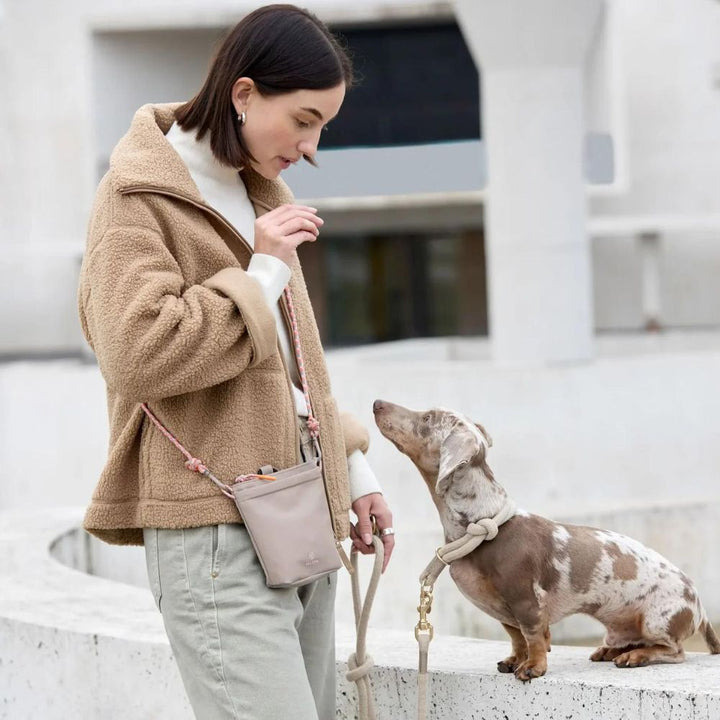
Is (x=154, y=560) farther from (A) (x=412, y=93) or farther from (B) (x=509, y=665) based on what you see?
(A) (x=412, y=93)

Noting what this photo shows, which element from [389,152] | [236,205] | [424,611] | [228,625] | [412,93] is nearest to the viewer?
[228,625]

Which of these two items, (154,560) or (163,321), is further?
(154,560)

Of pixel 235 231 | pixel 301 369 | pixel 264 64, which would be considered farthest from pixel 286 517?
pixel 264 64

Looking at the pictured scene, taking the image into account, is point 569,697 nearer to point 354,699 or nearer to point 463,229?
point 354,699

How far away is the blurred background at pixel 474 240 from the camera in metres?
10.9

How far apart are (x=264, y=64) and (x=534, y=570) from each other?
1.37 meters

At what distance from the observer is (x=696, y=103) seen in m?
23.8

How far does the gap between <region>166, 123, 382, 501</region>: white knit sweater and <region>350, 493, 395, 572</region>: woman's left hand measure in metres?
0.36

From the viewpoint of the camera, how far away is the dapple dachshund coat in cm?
304

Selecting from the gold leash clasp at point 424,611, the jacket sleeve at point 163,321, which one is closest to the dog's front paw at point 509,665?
the gold leash clasp at point 424,611

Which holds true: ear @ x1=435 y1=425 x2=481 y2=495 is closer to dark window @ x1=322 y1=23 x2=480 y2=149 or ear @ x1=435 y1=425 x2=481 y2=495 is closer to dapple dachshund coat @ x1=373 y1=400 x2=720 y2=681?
dapple dachshund coat @ x1=373 y1=400 x2=720 y2=681

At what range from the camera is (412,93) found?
24.9 meters

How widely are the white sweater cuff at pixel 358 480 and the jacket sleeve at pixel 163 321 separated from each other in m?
0.63

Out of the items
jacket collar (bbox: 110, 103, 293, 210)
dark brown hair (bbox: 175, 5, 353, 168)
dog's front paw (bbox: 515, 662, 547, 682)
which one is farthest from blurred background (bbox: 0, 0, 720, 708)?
dark brown hair (bbox: 175, 5, 353, 168)
